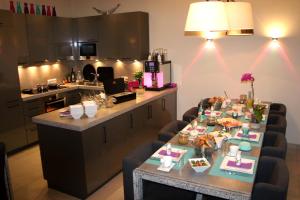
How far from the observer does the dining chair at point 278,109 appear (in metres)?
4.06

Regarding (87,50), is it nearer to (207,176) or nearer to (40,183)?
(40,183)

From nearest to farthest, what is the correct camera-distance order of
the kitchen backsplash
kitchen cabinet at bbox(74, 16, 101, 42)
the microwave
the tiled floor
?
the tiled floor
the kitchen backsplash
kitchen cabinet at bbox(74, 16, 101, 42)
the microwave

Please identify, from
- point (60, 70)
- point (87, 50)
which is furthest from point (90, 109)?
point (60, 70)

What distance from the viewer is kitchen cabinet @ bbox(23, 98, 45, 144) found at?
190 inches

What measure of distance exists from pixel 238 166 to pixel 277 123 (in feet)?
5.75

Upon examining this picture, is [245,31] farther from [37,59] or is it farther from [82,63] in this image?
[82,63]

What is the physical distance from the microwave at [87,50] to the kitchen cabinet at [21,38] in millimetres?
1261

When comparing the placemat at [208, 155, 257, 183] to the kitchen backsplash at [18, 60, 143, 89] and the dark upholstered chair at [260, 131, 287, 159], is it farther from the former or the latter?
the kitchen backsplash at [18, 60, 143, 89]

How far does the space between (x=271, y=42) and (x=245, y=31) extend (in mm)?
1899

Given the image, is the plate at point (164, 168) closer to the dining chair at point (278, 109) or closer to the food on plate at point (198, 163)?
the food on plate at point (198, 163)

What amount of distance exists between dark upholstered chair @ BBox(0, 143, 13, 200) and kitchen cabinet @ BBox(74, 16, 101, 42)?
12.0 ft

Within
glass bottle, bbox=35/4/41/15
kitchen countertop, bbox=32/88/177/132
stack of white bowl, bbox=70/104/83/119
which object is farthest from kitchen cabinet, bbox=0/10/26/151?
stack of white bowl, bbox=70/104/83/119

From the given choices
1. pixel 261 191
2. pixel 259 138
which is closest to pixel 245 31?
pixel 259 138

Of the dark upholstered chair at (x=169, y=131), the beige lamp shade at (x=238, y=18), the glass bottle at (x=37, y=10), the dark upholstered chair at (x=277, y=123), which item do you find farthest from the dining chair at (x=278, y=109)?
the glass bottle at (x=37, y=10)
